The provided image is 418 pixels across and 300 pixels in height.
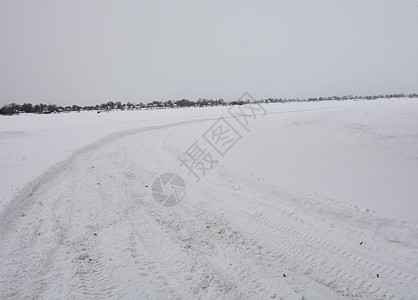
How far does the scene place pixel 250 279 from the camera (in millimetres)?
3605

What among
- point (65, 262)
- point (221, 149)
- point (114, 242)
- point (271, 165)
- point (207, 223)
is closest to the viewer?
point (65, 262)

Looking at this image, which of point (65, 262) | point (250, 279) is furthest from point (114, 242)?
point (250, 279)

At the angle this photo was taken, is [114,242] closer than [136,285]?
No

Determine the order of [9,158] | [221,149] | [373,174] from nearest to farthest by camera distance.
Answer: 1. [373,174]
2. [9,158]
3. [221,149]

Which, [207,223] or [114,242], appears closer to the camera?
[114,242]

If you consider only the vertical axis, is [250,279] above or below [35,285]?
below

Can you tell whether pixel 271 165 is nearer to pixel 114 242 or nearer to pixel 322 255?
pixel 322 255

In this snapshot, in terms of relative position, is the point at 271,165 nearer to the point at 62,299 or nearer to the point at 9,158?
the point at 62,299

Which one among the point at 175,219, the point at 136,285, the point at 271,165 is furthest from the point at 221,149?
the point at 136,285

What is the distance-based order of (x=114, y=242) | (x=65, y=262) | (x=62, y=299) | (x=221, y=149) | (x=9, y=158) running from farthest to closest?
(x=221, y=149) < (x=9, y=158) < (x=114, y=242) < (x=65, y=262) < (x=62, y=299)

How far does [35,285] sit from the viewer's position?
345 centimetres

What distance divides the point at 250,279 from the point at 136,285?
5.67 ft

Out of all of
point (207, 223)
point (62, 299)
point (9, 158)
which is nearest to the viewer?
point (62, 299)

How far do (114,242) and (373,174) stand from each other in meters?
8.05
